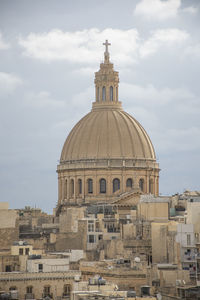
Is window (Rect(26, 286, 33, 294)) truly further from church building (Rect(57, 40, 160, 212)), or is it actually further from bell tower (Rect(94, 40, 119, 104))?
bell tower (Rect(94, 40, 119, 104))

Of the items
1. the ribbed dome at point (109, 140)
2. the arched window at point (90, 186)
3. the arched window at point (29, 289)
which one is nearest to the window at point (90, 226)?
the ribbed dome at point (109, 140)

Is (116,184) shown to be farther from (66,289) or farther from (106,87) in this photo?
(66,289)

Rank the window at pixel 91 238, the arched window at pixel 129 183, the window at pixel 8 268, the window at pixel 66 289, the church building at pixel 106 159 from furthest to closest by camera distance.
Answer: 1. the arched window at pixel 129 183
2. the church building at pixel 106 159
3. the window at pixel 91 238
4. the window at pixel 8 268
5. the window at pixel 66 289

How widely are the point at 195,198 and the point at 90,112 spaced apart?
18901 mm

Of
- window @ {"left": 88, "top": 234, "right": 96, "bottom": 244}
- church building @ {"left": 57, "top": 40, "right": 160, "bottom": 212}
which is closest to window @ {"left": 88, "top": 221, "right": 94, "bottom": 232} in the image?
window @ {"left": 88, "top": 234, "right": 96, "bottom": 244}

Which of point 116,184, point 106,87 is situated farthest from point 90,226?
point 106,87

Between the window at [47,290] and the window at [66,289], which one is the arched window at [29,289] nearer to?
the window at [47,290]

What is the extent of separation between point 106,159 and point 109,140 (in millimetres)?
1545

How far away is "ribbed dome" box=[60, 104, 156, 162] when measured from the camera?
3939 inches

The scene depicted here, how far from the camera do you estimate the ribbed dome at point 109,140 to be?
100 meters

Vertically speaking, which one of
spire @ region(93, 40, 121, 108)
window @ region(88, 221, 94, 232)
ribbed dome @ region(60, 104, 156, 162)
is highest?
spire @ region(93, 40, 121, 108)

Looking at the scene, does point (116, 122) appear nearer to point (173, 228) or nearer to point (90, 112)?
point (90, 112)

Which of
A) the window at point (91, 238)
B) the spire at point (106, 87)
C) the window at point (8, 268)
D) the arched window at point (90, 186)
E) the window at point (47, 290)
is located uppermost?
the spire at point (106, 87)

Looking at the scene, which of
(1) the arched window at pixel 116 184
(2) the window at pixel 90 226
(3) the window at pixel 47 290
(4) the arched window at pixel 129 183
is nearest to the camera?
(3) the window at pixel 47 290
